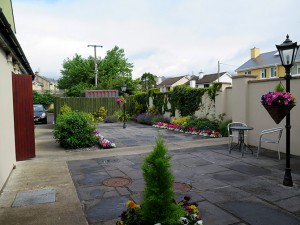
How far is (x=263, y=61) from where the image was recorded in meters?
36.5

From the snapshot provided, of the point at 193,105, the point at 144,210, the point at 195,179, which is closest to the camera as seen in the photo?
the point at 144,210

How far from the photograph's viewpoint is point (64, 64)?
40812 millimetres

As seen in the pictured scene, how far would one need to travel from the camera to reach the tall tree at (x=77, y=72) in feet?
128

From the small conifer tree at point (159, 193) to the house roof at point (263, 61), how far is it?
34962mm

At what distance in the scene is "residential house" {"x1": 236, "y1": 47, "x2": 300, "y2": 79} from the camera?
107ft

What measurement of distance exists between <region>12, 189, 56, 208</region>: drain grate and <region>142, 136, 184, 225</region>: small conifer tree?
8.02 ft

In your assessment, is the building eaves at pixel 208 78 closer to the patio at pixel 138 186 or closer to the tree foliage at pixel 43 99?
the tree foliage at pixel 43 99

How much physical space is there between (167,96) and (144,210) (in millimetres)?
14024

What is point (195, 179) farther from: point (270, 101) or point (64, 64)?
point (64, 64)

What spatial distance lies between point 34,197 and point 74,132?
438cm

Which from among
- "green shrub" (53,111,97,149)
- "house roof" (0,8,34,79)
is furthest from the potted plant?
"green shrub" (53,111,97,149)

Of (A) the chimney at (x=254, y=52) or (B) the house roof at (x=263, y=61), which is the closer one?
(B) the house roof at (x=263, y=61)

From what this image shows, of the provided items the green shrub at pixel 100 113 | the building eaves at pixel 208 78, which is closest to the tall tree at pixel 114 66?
the building eaves at pixel 208 78

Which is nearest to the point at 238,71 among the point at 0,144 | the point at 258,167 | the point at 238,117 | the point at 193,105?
the point at 193,105
